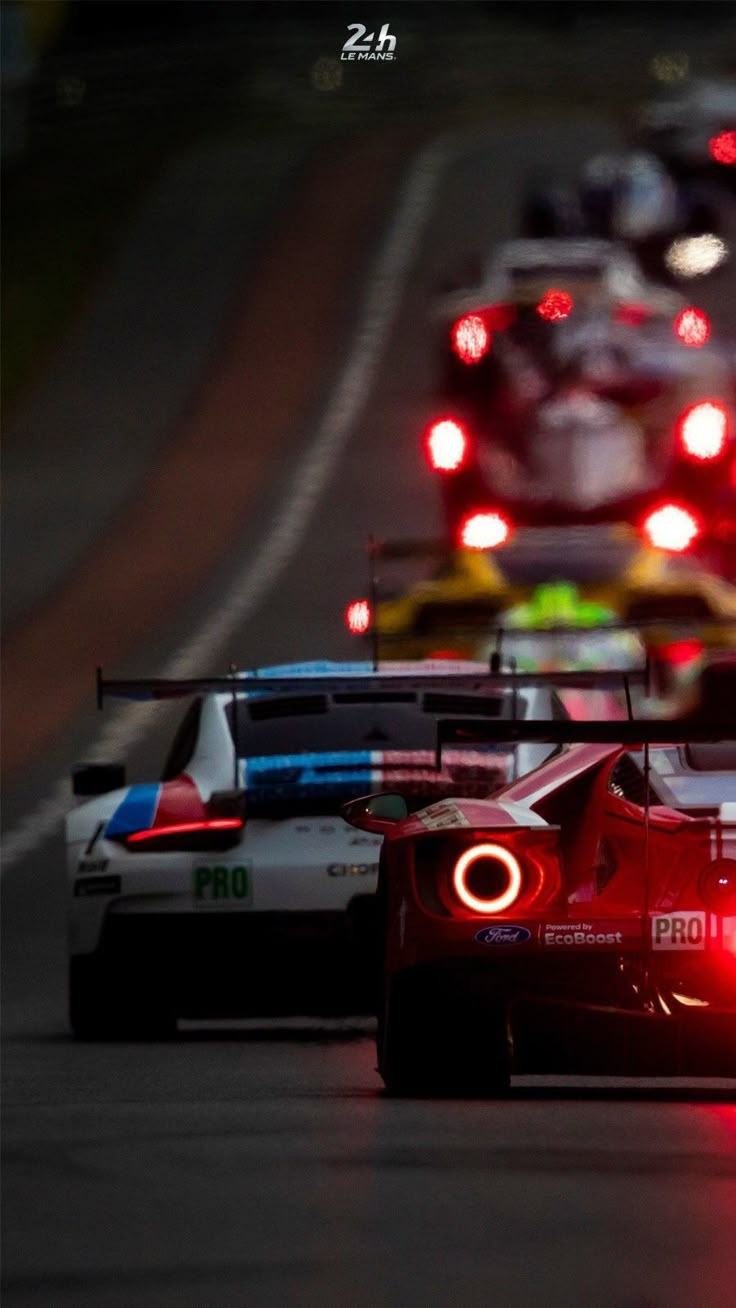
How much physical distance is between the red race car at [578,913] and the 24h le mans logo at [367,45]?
5.89 ft

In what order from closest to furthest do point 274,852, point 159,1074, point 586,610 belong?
point 159,1074 → point 274,852 → point 586,610

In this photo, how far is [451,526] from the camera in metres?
16.4

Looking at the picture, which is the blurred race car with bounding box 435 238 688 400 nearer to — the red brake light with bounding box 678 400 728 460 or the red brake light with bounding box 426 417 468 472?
the red brake light with bounding box 426 417 468 472

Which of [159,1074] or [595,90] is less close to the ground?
[595,90]

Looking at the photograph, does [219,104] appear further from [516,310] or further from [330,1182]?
[330,1182]

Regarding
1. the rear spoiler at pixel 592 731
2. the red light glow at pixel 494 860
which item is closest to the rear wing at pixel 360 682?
the red light glow at pixel 494 860

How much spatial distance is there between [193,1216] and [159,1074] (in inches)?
131

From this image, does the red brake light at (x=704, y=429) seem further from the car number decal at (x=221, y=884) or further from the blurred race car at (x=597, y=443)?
the car number decal at (x=221, y=884)

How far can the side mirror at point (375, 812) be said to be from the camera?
7.88 m

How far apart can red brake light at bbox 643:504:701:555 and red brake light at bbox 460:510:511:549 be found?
588 mm

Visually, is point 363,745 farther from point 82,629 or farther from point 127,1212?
point 82,629

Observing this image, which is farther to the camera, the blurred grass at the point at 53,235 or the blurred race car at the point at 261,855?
the blurred grass at the point at 53,235

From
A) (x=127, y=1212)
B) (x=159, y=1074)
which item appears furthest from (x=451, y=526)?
(x=127, y=1212)

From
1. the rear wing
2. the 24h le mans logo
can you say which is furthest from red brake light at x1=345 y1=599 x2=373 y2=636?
the 24h le mans logo
